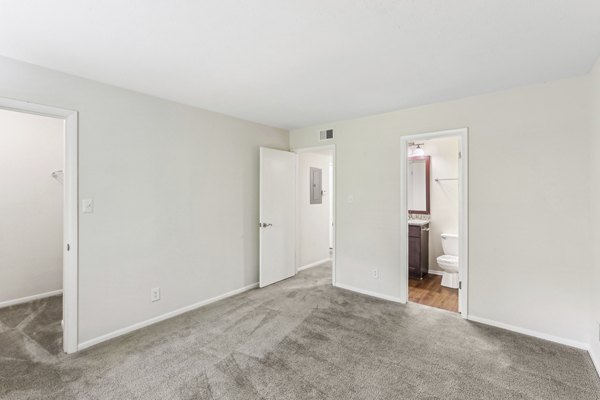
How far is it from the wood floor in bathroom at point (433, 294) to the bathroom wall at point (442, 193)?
0.53 metres

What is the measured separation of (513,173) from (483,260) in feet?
2.94

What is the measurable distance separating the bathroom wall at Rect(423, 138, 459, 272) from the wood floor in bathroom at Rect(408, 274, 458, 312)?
53cm

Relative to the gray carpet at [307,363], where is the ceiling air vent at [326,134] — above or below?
above

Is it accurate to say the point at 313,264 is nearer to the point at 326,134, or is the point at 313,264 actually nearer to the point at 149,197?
the point at 326,134

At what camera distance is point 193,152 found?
3.20m

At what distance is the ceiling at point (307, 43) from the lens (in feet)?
4.98

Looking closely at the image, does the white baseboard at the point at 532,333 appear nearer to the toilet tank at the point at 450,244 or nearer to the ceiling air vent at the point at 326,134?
the toilet tank at the point at 450,244

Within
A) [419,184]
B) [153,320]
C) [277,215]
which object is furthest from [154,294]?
[419,184]

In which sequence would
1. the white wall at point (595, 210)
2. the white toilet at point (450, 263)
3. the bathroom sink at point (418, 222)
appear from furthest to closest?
the bathroom sink at point (418, 222) < the white toilet at point (450, 263) < the white wall at point (595, 210)

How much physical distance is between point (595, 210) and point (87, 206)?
415cm

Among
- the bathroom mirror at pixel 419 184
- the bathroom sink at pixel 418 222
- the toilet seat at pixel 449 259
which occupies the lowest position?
the toilet seat at pixel 449 259

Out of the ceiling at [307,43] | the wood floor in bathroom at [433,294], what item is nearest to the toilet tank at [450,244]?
the wood floor in bathroom at [433,294]

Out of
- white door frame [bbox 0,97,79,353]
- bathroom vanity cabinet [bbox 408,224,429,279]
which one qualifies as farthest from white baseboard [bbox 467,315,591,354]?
white door frame [bbox 0,97,79,353]

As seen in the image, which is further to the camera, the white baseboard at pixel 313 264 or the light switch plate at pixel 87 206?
the white baseboard at pixel 313 264
